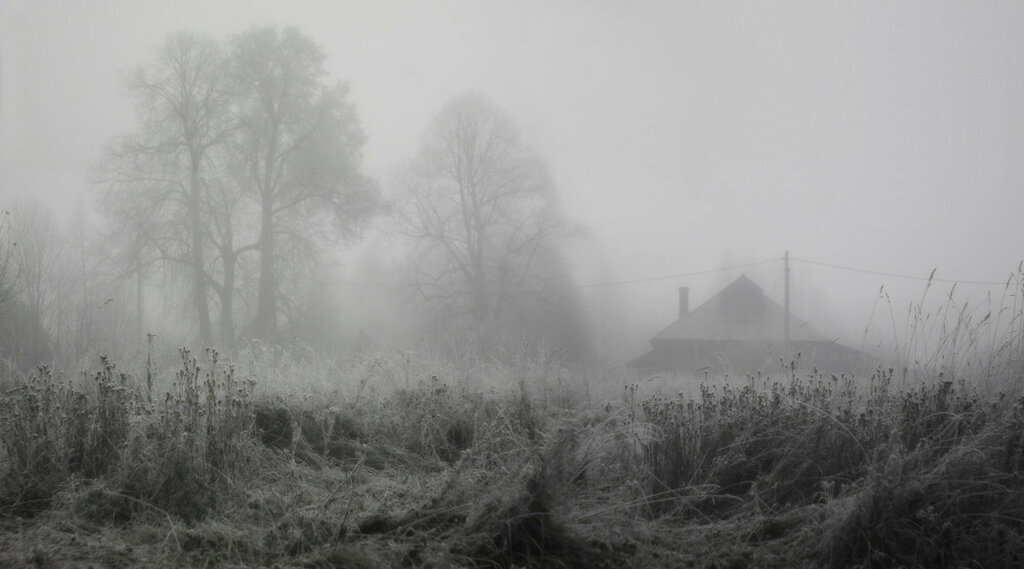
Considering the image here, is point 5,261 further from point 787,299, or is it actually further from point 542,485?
point 787,299

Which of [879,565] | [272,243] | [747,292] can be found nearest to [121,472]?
[879,565]

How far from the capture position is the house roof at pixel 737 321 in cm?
2550

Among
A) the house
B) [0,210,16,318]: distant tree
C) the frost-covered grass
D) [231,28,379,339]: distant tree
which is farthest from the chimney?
the frost-covered grass

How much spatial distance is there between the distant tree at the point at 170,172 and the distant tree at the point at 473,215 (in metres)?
8.90

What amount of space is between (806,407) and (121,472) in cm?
444

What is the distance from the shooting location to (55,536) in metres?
3.73

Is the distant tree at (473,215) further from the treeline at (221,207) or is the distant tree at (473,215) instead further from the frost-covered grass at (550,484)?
the frost-covered grass at (550,484)

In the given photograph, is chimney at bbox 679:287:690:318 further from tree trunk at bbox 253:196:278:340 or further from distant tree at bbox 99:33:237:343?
distant tree at bbox 99:33:237:343

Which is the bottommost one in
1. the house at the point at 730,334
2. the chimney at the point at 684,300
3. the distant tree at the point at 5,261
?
the house at the point at 730,334

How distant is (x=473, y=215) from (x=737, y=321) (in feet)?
34.2

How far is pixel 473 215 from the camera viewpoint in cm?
2747

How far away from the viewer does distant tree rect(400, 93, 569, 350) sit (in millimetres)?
27062

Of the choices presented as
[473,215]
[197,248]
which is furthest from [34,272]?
[473,215]

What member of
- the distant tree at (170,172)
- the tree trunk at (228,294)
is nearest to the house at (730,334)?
the tree trunk at (228,294)
